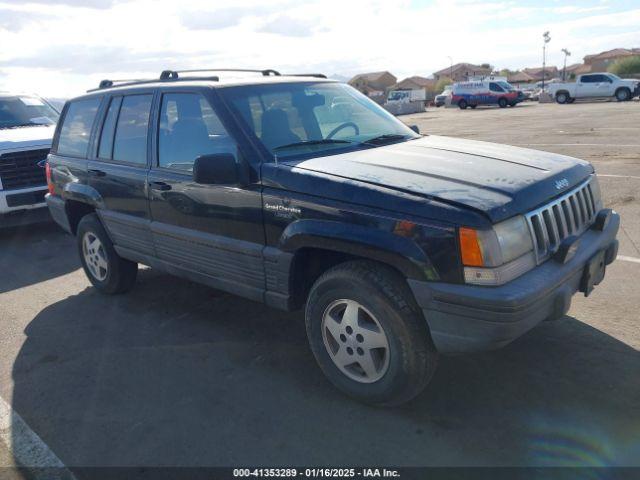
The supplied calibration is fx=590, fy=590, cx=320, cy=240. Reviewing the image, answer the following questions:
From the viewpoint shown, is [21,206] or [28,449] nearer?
[28,449]

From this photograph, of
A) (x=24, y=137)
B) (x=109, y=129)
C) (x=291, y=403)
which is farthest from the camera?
(x=24, y=137)

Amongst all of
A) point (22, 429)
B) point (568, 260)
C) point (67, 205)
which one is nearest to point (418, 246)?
point (568, 260)

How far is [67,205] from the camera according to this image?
18.8 feet

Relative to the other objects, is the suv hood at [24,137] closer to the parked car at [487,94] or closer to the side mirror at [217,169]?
the side mirror at [217,169]

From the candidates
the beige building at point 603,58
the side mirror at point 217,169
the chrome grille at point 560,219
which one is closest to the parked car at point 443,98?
the chrome grille at point 560,219

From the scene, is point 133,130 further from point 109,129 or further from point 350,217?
point 350,217

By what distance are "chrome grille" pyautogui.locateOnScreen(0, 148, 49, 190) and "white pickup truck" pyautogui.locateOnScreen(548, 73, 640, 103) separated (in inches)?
1347

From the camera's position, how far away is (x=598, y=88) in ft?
115

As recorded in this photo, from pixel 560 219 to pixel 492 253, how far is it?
74cm

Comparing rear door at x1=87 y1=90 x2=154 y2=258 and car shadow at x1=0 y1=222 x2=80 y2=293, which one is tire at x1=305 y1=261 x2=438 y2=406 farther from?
car shadow at x1=0 y1=222 x2=80 y2=293

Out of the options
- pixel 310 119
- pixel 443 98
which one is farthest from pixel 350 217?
pixel 443 98

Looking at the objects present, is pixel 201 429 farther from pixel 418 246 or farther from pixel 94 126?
pixel 94 126

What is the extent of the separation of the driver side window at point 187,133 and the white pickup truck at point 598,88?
35.5 m

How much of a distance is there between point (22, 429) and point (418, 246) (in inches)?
98.6
